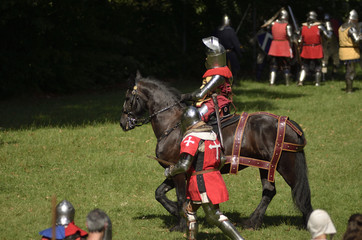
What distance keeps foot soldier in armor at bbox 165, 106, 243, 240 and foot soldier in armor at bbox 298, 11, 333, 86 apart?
562 inches

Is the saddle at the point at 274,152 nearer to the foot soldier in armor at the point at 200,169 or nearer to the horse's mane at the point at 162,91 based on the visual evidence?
the horse's mane at the point at 162,91

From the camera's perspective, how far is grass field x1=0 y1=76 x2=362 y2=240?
8656 mm

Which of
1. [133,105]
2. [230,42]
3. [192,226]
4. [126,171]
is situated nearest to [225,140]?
[133,105]

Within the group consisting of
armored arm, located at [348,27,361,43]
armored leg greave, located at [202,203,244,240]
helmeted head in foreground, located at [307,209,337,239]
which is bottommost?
armored leg greave, located at [202,203,244,240]

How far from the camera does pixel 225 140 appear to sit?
8.26 metres

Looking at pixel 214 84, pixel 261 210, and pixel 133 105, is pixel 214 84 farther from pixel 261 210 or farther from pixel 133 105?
pixel 261 210

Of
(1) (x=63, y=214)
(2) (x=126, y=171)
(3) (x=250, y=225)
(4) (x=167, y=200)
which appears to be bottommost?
(3) (x=250, y=225)

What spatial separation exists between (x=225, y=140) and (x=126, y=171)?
138 inches

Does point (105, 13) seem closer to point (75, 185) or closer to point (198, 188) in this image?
point (75, 185)

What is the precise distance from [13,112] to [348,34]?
10.1 metres

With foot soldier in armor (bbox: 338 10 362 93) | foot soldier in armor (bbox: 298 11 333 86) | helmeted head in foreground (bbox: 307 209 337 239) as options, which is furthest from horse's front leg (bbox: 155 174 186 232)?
foot soldier in armor (bbox: 298 11 333 86)

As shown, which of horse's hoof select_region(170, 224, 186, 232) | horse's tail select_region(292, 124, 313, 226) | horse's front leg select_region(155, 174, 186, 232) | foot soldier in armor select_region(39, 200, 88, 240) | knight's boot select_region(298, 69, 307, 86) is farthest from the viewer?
knight's boot select_region(298, 69, 307, 86)

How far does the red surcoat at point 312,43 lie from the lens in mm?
20391

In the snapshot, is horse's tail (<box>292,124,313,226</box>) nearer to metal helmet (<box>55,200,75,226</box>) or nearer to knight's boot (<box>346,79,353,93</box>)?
metal helmet (<box>55,200,75,226</box>)
